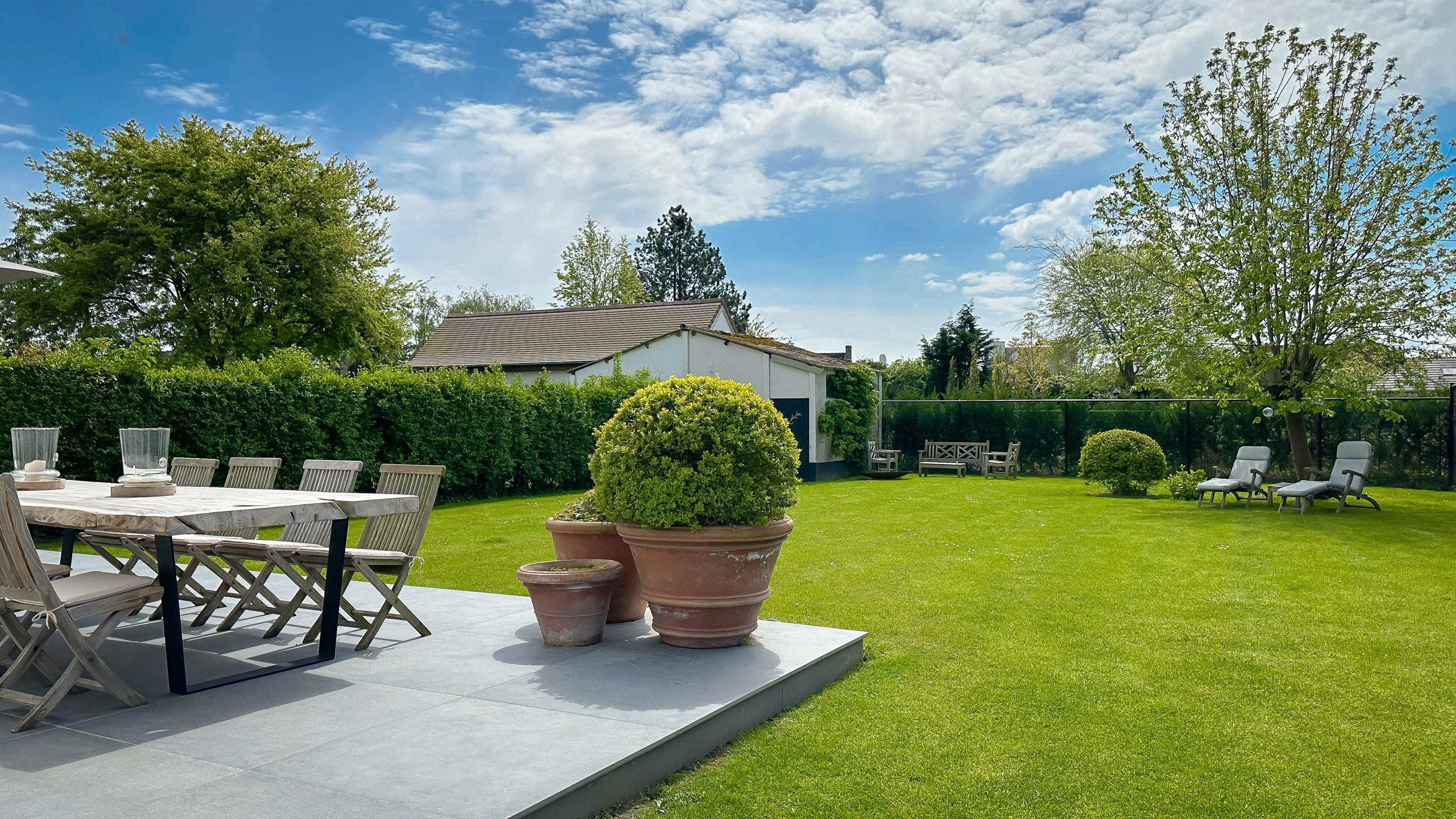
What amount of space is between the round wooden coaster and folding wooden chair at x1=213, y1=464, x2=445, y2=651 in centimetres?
121

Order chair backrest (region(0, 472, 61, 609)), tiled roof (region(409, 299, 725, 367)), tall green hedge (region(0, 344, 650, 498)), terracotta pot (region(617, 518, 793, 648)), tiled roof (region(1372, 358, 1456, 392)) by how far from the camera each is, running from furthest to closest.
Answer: tiled roof (region(409, 299, 725, 367)), tiled roof (region(1372, 358, 1456, 392)), tall green hedge (region(0, 344, 650, 498)), terracotta pot (region(617, 518, 793, 648)), chair backrest (region(0, 472, 61, 609))

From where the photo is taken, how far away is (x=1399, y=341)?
1501cm

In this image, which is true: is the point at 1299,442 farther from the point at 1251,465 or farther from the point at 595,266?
the point at 595,266

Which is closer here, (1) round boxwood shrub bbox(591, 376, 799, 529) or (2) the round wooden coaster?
(1) round boxwood shrub bbox(591, 376, 799, 529)

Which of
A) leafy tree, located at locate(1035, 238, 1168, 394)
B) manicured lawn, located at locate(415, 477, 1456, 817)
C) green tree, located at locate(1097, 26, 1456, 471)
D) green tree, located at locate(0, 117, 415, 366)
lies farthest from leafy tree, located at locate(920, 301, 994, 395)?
manicured lawn, located at locate(415, 477, 1456, 817)

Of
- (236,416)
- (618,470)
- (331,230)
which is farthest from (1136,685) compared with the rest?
(331,230)

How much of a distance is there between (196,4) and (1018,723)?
1376 centimetres

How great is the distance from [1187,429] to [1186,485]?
171 inches

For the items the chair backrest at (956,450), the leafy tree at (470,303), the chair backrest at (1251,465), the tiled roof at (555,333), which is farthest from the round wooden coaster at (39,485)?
the leafy tree at (470,303)

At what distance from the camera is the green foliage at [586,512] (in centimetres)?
574

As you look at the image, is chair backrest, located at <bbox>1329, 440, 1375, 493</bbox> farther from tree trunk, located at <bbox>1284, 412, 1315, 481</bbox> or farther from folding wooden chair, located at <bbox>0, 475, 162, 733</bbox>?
folding wooden chair, located at <bbox>0, 475, 162, 733</bbox>

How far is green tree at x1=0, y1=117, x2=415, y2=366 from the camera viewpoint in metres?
23.5

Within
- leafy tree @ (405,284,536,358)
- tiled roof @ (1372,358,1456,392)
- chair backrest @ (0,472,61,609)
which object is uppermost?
leafy tree @ (405,284,536,358)

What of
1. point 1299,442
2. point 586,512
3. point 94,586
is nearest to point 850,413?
point 1299,442
